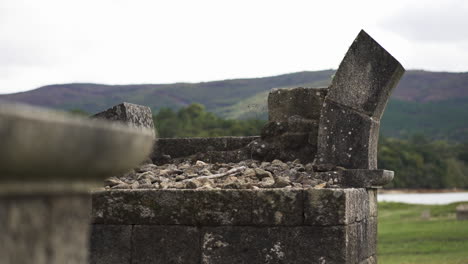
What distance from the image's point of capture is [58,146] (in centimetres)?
155

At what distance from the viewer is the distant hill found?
133625 mm

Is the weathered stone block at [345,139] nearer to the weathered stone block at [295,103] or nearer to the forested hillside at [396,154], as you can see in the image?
the weathered stone block at [295,103]

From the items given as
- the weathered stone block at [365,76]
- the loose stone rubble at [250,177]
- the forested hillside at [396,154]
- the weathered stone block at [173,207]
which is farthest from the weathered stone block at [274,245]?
the forested hillside at [396,154]

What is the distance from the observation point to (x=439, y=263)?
16.2 meters

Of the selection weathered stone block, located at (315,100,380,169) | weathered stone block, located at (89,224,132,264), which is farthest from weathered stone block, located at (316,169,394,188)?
weathered stone block, located at (89,224,132,264)

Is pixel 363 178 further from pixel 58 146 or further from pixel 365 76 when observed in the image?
pixel 58 146

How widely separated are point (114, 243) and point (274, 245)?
130 cm

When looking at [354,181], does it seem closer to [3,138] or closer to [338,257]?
[338,257]

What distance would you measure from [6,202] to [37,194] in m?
0.08

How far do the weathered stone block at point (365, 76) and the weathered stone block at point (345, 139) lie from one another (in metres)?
0.11

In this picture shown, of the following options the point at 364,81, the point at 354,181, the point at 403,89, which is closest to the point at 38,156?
the point at 354,181

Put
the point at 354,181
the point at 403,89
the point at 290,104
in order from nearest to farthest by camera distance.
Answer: the point at 354,181
the point at 290,104
the point at 403,89

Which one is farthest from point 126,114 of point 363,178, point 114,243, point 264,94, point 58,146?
point 264,94

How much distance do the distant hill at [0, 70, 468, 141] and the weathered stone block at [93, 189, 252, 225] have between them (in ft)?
384
